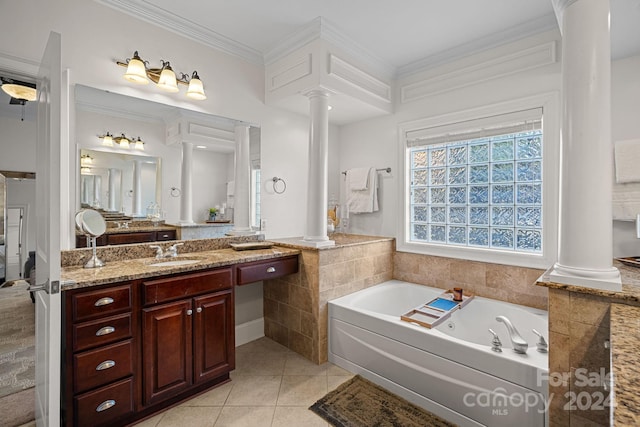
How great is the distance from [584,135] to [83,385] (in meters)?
2.80

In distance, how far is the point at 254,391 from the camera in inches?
83.9

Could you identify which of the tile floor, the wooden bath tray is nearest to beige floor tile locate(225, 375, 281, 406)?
the tile floor

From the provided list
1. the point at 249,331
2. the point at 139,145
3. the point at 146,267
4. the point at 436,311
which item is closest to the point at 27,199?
the point at 139,145

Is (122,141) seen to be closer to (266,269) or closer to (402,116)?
(266,269)

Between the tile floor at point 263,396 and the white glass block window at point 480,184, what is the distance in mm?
1678

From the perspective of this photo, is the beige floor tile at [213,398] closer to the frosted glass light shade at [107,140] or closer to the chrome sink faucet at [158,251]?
the chrome sink faucet at [158,251]

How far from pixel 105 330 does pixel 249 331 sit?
1.47 metres

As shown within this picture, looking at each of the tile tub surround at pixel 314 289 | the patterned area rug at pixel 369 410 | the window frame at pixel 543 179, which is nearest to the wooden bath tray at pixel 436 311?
the window frame at pixel 543 179

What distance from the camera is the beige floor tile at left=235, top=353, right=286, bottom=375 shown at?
238cm

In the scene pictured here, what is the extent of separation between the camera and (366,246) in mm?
2961

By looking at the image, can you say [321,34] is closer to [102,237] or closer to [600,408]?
[102,237]

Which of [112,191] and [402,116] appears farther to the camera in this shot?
[402,116]

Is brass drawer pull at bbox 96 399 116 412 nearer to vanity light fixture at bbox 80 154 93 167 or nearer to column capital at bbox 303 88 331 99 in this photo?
vanity light fixture at bbox 80 154 93 167

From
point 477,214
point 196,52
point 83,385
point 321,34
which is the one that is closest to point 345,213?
point 477,214
